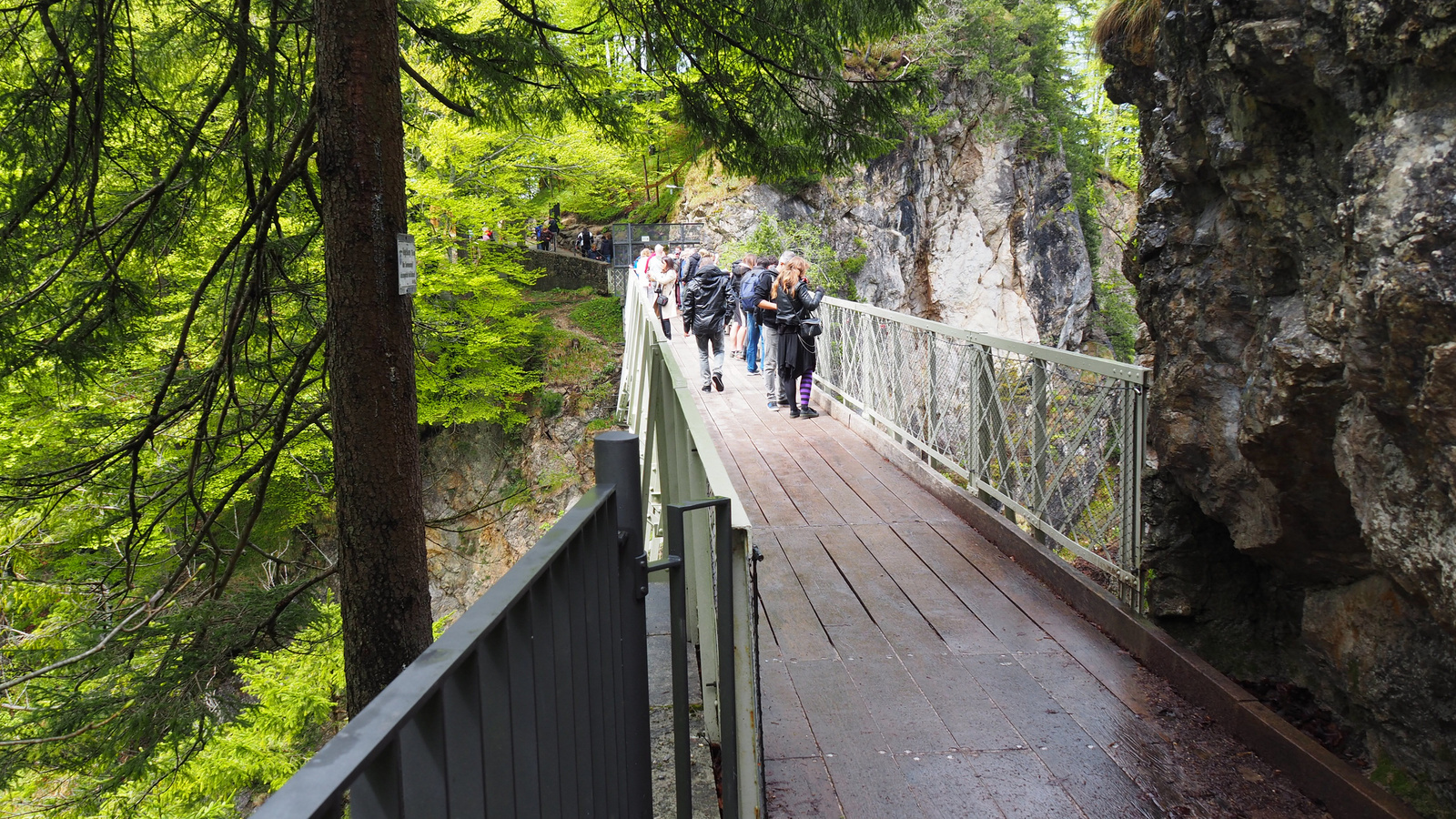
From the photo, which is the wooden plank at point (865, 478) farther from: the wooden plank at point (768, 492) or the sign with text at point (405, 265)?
the sign with text at point (405, 265)

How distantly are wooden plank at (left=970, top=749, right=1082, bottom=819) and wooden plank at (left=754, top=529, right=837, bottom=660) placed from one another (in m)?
1.04

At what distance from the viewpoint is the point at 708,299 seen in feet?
36.5

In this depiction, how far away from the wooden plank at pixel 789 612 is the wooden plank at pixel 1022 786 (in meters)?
1.04

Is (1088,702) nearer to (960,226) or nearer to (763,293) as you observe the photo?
(763,293)

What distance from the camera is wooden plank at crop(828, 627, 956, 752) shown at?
3.69m

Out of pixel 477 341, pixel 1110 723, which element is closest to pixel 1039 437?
pixel 1110 723

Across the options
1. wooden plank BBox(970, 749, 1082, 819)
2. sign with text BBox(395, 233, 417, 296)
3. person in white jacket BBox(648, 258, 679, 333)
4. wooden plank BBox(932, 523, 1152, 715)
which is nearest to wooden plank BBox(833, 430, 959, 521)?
wooden plank BBox(932, 523, 1152, 715)

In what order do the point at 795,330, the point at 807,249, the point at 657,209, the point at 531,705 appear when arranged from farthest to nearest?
the point at 657,209 < the point at 807,249 < the point at 795,330 < the point at 531,705

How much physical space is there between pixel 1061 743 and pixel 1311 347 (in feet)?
5.66

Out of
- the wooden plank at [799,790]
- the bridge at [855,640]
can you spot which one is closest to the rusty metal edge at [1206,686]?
the bridge at [855,640]

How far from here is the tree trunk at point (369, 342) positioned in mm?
3994

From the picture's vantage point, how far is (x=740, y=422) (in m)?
9.78

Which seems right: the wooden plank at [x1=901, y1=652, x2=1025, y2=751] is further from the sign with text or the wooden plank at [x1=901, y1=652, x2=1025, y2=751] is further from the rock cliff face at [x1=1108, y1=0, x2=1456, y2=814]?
the sign with text

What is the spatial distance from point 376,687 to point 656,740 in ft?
5.15
